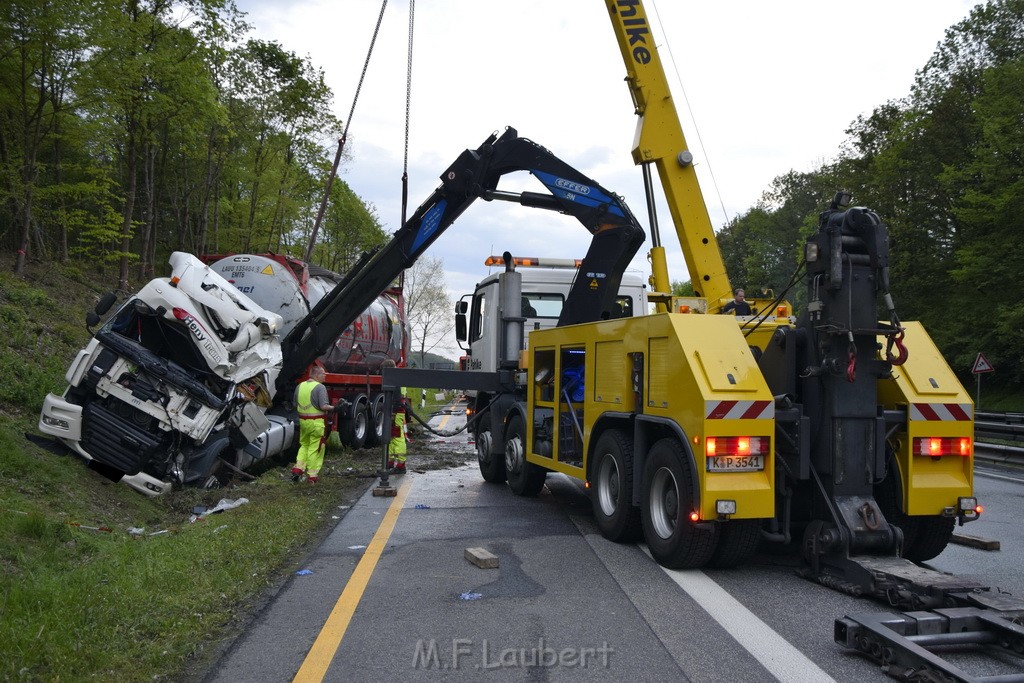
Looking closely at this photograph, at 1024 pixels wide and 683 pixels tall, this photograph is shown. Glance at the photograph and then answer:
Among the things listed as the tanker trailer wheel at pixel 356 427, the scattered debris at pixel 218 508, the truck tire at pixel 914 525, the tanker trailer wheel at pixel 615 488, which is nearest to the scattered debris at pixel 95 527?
the scattered debris at pixel 218 508

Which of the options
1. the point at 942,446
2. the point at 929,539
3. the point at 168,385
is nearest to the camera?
the point at 942,446

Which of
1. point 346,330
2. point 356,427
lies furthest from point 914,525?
point 356,427

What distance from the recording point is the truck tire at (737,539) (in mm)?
6227

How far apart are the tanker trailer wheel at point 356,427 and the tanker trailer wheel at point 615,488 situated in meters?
8.76

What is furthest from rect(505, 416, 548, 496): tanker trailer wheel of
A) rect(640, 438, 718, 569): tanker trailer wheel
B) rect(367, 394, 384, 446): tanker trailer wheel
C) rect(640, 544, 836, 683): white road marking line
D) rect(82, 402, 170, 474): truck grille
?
rect(367, 394, 384, 446): tanker trailer wheel

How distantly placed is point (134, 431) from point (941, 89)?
3802 cm

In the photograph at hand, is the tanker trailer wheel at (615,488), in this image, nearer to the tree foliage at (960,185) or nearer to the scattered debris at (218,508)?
the scattered debris at (218,508)

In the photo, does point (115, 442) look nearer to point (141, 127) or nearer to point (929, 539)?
point (929, 539)

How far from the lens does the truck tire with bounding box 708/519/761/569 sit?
6227 mm

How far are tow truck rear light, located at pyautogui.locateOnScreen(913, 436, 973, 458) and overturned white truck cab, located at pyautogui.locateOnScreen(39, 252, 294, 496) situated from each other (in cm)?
726

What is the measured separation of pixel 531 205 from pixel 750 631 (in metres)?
7.11

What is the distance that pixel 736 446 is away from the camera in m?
5.95

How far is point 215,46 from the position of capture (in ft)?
71.8

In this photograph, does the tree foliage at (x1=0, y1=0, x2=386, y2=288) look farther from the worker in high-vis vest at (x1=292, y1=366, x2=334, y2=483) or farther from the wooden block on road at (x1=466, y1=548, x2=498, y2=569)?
the wooden block on road at (x1=466, y1=548, x2=498, y2=569)
